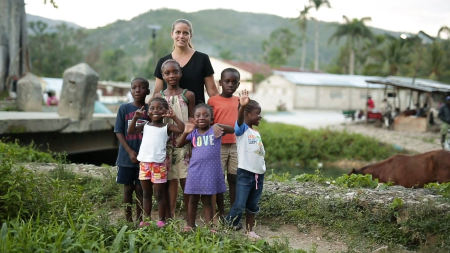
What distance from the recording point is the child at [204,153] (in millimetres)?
4656

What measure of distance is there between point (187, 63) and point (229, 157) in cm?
106

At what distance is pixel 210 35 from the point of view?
157000 mm

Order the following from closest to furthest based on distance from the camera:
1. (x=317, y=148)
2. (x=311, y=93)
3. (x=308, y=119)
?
(x=317, y=148) → (x=308, y=119) → (x=311, y=93)

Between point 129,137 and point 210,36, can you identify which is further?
point 210,36

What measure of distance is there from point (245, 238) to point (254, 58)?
131 meters

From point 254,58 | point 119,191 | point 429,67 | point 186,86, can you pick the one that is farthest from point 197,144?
point 254,58

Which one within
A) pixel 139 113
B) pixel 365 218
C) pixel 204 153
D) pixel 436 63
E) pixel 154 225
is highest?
pixel 436 63

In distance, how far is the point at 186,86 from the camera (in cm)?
512

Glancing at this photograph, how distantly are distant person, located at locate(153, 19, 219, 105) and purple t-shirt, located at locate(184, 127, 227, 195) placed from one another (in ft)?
2.03

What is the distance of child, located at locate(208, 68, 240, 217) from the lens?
4.91 m

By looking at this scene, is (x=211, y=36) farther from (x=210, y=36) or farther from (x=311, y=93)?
(x=311, y=93)

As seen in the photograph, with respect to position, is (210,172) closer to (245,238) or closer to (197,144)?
(197,144)

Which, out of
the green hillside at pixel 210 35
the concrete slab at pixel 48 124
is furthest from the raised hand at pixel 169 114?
the green hillside at pixel 210 35

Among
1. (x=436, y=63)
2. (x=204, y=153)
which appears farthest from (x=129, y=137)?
(x=436, y=63)
